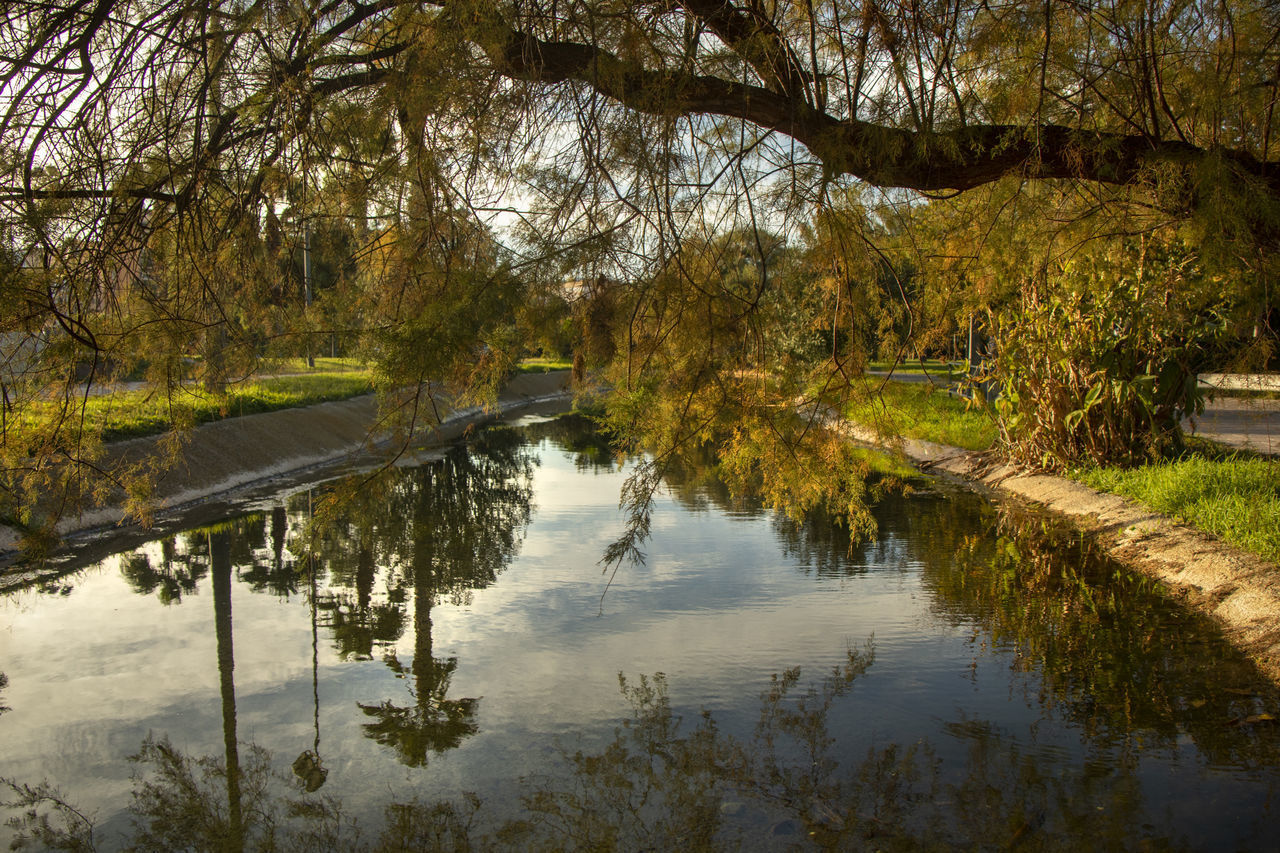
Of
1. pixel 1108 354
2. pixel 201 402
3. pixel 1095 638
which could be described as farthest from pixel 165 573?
pixel 1108 354

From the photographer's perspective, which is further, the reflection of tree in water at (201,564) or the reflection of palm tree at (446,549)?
the reflection of tree in water at (201,564)

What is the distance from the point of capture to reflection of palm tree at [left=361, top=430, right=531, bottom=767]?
495 cm

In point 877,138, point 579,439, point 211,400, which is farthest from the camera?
point 579,439

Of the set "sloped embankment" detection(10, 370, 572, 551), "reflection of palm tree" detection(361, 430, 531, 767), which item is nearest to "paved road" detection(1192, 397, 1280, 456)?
"reflection of palm tree" detection(361, 430, 531, 767)

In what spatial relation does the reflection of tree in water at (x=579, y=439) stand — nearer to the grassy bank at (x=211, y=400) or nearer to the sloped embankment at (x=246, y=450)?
the sloped embankment at (x=246, y=450)

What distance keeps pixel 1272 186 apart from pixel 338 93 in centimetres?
507

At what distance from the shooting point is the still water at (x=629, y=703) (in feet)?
13.0

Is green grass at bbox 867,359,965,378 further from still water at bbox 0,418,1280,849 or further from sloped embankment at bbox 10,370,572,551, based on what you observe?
Result: sloped embankment at bbox 10,370,572,551

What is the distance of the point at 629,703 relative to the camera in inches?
205

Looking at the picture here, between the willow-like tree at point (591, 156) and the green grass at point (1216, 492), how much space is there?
2875mm

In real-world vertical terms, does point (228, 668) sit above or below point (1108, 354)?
below

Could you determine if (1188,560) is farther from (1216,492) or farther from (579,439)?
(579,439)

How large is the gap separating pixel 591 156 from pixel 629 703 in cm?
286

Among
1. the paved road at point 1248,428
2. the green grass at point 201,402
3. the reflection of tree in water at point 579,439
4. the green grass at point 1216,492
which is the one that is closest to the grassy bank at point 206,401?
the green grass at point 201,402
